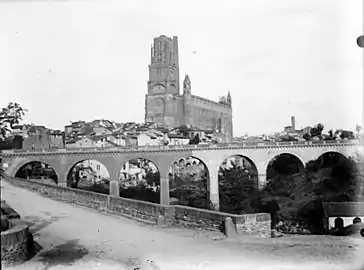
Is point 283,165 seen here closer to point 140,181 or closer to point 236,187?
point 236,187

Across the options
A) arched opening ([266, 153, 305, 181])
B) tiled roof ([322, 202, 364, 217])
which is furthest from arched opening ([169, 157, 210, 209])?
tiled roof ([322, 202, 364, 217])

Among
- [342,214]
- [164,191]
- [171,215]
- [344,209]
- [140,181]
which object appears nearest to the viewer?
[171,215]

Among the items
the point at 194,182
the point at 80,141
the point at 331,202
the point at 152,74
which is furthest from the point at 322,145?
the point at 152,74

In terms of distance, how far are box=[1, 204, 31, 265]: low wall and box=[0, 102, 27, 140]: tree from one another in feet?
2.67

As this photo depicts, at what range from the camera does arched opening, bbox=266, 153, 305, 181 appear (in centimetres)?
1530

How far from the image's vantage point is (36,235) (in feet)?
10.7

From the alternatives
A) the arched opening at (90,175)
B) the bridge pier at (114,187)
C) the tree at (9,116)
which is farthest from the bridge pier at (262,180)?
the tree at (9,116)

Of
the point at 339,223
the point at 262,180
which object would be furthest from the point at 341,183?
the point at 262,180

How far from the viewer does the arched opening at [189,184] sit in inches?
610

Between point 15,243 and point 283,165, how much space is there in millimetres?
14395

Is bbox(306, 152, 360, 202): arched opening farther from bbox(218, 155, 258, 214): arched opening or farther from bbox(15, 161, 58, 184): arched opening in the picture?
bbox(15, 161, 58, 184): arched opening

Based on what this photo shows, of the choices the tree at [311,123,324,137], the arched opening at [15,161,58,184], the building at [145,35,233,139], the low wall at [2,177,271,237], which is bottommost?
the low wall at [2,177,271,237]

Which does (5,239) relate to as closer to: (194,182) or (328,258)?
(328,258)

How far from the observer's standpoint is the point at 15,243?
264 cm
